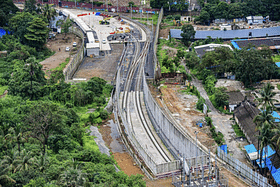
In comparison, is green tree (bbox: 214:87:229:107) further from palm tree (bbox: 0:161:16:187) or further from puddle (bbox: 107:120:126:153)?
palm tree (bbox: 0:161:16:187)

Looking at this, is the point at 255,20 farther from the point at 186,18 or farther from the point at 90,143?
the point at 90,143

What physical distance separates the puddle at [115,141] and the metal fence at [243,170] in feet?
72.3

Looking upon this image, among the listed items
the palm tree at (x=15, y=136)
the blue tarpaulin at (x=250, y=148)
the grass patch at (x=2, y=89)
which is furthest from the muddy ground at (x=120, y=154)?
the grass patch at (x=2, y=89)

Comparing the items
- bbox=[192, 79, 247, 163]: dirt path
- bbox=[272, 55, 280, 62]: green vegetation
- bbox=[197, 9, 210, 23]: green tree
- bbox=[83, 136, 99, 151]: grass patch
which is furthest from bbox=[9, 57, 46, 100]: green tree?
bbox=[197, 9, 210, 23]: green tree

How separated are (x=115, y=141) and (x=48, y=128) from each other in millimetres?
19028

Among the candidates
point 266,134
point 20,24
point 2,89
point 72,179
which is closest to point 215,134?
point 266,134

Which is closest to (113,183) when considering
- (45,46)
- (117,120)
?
(117,120)

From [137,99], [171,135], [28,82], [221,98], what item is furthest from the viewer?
[137,99]

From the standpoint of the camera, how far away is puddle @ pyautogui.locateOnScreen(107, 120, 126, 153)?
98175 mm

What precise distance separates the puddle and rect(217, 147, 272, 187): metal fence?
72.3 ft

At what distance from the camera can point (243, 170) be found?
3169 inches

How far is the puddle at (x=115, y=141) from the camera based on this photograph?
98.2m

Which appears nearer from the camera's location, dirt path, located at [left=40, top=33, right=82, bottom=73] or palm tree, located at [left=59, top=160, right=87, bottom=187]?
palm tree, located at [left=59, top=160, right=87, bottom=187]

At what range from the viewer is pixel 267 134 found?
7969 centimetres
